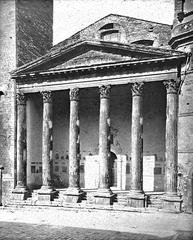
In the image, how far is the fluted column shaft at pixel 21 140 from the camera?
17.1 m

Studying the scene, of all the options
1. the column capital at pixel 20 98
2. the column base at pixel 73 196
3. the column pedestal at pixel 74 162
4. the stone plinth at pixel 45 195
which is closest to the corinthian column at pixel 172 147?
the column base at pixel 73 196

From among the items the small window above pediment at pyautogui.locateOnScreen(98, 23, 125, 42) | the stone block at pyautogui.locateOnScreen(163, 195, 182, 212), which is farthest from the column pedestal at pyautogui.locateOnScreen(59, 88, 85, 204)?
the small window above pediment at pyautogui.locateOnScreen(98, 23, 125, 42)

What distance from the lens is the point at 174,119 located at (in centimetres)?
1459

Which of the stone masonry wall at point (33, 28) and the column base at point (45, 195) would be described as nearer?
the column base at point (45, 195)

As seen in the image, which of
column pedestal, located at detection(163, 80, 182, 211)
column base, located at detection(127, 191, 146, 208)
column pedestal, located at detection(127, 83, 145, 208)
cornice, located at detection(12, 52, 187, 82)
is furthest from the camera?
column pedestal, located at detection(127, 83, 145, 208)

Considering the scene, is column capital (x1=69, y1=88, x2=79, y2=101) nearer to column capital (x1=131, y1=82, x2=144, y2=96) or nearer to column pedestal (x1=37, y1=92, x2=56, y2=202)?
column pedestal (x1=37, y1=92, x2=56, y2=202)

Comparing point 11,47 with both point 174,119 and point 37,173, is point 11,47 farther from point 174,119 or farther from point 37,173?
point 174,119

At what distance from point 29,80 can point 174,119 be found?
8506 mm

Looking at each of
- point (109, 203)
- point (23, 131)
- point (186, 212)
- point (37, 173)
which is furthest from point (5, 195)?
point (186, 212)

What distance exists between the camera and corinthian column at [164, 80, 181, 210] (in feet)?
46.6

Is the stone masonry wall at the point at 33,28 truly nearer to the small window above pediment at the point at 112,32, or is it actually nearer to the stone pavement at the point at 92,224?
the small window above pediment at the point at 112,32

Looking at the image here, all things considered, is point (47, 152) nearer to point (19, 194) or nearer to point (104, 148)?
point (19, 194)

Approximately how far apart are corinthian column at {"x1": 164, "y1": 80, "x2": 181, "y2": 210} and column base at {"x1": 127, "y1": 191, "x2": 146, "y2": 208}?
118 centimetres

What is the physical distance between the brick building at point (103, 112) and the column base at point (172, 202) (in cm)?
5
